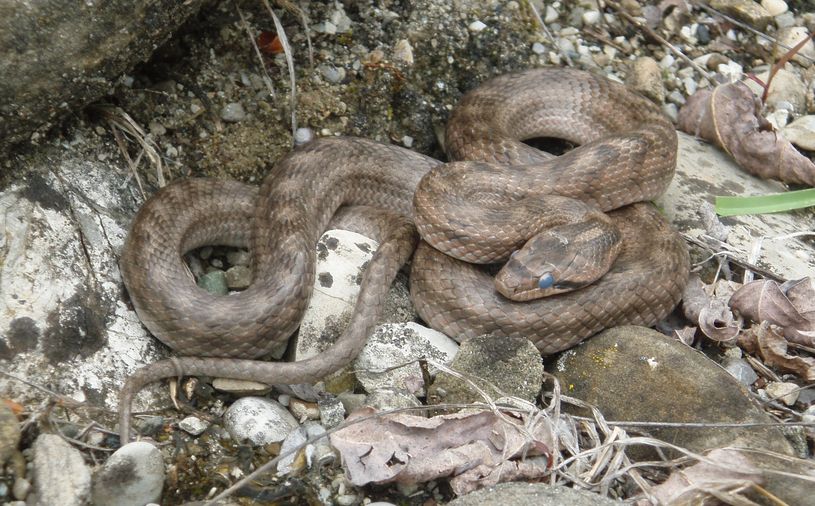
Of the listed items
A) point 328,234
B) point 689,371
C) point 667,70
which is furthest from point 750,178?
point 328,234

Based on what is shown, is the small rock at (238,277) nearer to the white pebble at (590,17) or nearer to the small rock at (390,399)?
the small rock at (390,399)

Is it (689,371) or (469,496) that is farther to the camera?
(689,371)

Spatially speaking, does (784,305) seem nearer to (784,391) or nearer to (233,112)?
(784,391)

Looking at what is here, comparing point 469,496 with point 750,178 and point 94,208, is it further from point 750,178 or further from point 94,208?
point 750,178

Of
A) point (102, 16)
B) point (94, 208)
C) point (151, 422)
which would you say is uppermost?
point (102, 16)

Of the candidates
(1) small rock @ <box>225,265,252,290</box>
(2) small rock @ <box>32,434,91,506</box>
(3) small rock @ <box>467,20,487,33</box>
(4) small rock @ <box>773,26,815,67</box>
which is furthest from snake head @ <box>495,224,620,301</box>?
(4) small rock @ <box>773,26,815,67</box>

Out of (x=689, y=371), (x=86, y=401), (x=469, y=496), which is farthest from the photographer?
(x=689, y=371)
